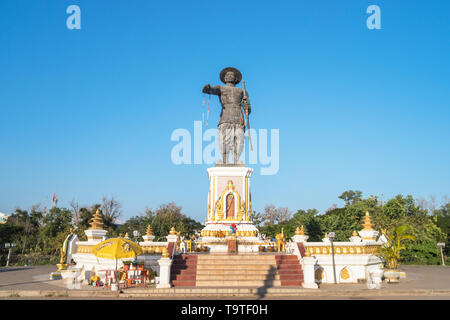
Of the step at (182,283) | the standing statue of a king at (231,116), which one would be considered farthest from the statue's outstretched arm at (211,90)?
the step at (182,283)

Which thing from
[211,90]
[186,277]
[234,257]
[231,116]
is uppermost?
[211,90]

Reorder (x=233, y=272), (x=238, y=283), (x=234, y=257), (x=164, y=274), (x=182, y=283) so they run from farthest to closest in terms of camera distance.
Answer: (x=234, y=257)
(x=233, y=272)
(x=182, y=283)
(x=238, y=283)
(x=164, y=274)

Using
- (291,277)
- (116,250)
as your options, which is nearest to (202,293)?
(116,250)

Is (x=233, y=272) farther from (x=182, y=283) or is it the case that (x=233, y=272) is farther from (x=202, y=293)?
(x=202, y=293)

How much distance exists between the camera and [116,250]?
1262 centimetres

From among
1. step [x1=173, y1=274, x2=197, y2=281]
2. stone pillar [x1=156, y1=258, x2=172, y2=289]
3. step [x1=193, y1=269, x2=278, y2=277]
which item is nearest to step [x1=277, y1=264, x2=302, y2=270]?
step [x1=193, y1=269, x2=278, y2=277]

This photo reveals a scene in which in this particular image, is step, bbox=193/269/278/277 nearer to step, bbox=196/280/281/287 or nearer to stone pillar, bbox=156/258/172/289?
step, bbox=196/280/281/287

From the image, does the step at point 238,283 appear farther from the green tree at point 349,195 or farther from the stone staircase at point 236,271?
the green tree at point 349,195

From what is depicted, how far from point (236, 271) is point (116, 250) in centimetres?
527

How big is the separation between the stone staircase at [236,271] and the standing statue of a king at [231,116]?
1075 centimetres

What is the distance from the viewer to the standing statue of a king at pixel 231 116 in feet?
84.2

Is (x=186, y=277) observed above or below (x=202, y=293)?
above

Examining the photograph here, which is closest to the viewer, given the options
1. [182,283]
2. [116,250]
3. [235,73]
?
[116,250]

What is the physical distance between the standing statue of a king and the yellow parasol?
13.0 meters
